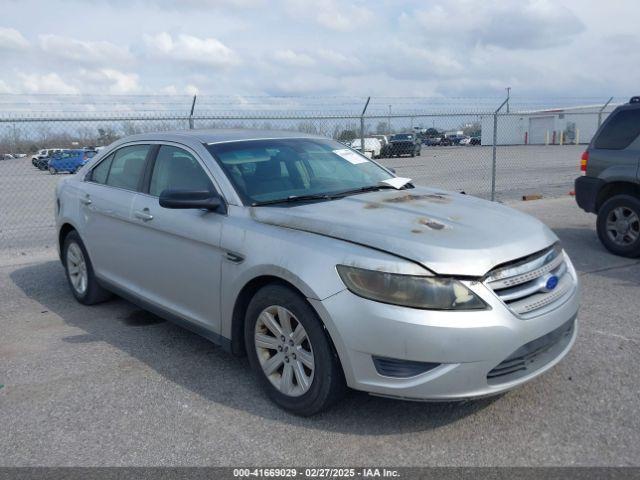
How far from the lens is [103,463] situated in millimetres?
2971

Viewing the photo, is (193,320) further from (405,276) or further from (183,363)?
(405,276)

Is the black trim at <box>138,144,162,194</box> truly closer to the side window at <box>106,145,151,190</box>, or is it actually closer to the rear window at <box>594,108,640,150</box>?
the side window at <box>106,145,151,190</box>

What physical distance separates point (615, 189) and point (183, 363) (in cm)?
572

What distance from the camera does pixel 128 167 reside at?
16.1 ft

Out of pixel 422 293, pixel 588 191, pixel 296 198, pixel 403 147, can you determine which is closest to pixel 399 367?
pixel 422 293

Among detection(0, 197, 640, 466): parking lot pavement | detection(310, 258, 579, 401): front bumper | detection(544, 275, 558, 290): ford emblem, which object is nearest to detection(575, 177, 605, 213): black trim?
detection(0, 197, 640, 466): parking lot pavement

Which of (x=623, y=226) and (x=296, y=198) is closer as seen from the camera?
(x=296, y=198)

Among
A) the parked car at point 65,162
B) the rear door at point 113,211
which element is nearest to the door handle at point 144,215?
the rear door at point 113,211

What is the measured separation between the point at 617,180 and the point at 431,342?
5.28 meters

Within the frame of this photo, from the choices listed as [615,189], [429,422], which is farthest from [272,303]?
[615,189]

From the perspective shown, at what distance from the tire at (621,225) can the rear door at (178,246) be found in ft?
17.5

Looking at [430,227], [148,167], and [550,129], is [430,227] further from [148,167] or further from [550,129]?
[550,129]

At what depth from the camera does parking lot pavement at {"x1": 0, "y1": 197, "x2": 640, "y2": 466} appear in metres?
2.99

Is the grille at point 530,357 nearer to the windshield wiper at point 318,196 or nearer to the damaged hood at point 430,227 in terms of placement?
the damaged hood at point 430,227
